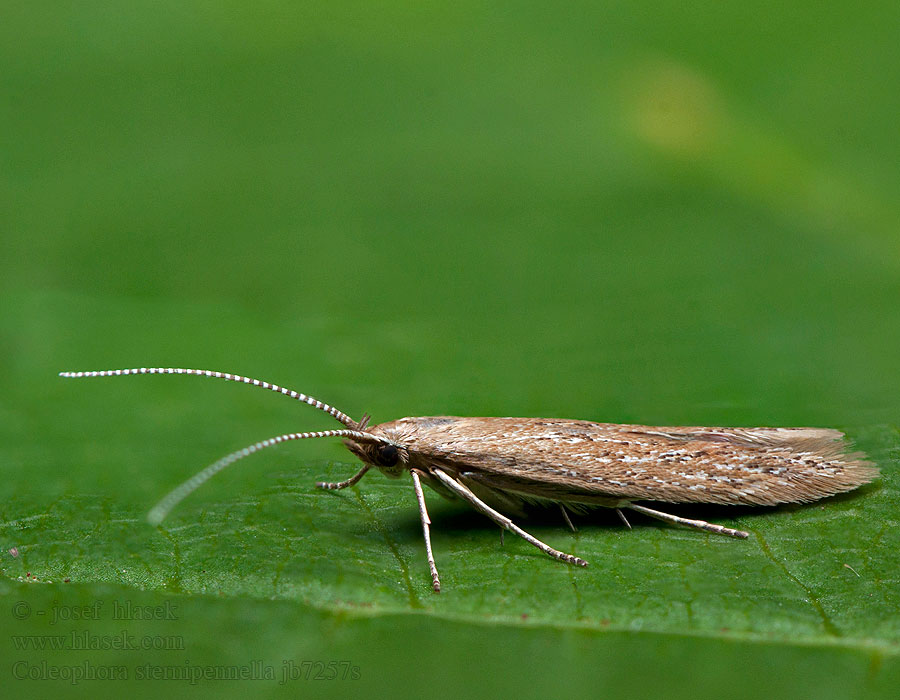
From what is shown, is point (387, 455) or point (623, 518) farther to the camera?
point (387, 455)

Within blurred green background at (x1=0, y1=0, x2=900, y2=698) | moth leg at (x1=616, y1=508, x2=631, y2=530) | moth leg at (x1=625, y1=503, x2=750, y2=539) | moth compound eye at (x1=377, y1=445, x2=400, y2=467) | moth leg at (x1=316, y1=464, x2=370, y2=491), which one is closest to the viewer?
blurred green background at (x1=0, y1=0, x2=900, y2=698)

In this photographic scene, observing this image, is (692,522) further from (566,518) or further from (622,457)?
(566,518)

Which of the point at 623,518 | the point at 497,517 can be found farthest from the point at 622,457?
the point at 497,517

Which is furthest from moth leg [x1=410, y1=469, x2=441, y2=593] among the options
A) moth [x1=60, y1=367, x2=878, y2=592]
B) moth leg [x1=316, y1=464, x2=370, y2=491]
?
moth leg [x1=316, y1=464, x2=370, y2=491]

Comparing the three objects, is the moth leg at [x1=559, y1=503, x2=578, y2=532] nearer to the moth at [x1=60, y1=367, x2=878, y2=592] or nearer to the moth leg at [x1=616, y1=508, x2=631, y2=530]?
the moth at [x1=60, y1=367, x2=878, y2=592]

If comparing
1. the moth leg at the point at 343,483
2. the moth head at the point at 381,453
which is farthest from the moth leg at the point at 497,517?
the moth leg at the point at 343,483

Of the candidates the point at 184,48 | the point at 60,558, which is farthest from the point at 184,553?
the point at 184,48

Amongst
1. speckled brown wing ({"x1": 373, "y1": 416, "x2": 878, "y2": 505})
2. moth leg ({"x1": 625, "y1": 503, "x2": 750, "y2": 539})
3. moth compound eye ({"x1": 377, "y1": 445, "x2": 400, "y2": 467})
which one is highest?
moth compound eye ({"x1": 377, "y1": 445, "x2": 400, "y2": 467})
